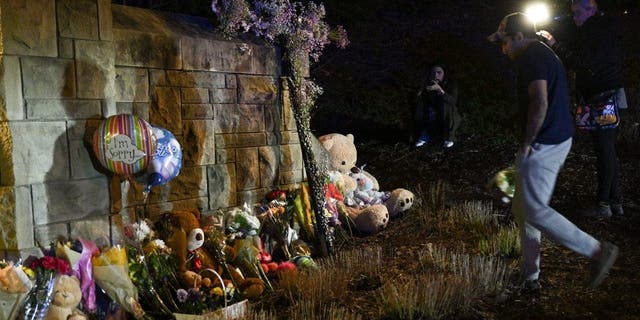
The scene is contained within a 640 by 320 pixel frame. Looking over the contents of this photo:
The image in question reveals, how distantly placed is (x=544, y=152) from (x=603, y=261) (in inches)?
27.8

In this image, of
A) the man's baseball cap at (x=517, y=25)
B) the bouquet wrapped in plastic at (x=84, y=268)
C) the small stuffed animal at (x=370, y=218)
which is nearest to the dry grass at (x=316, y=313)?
the bouquet wrapped in plastic at (x=84, y=268)

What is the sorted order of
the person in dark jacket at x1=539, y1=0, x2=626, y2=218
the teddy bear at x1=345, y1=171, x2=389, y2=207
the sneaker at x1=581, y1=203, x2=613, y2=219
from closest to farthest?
1. the person in dark jacket at x1=539, y1=0, x2=626, y2=218
2. the sneaker at x1=581, y1=203, x2=613, y2=219
3. the teddy bear at x1=345, y1=171, x2=389, y2=207

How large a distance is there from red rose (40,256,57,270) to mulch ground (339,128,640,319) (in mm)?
1801

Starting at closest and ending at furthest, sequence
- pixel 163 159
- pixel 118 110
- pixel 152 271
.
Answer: pixel 152 271 < pixel 163 159 < pixel 118 110

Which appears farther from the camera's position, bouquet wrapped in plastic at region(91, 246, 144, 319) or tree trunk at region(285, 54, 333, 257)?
tree trunk at region(285, 54, 333, 257)

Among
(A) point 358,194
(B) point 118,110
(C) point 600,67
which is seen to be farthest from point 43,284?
(C) point 600,67

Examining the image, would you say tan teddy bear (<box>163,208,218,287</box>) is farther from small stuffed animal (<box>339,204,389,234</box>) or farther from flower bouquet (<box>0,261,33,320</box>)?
small stuffed animal (<box>339,204,389,234</box>)

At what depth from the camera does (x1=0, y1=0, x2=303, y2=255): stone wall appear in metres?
3.48

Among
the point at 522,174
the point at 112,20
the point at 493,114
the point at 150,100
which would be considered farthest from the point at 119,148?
the point at 493,114

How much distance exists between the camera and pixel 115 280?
359 cm

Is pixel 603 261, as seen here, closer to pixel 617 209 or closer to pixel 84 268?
pixel 617 209

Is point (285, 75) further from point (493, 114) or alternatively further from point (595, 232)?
point (493, 114)

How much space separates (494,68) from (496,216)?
5.91m

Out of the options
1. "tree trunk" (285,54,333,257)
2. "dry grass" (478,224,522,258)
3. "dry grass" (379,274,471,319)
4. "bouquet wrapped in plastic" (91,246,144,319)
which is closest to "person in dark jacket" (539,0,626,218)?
"dry grass" (478,224,522,258)
